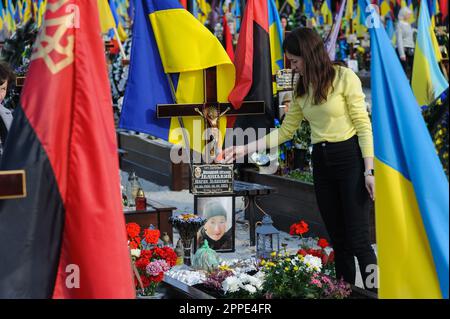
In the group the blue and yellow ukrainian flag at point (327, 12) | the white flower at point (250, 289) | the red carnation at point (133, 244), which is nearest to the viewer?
the white flower at point (250, 289)

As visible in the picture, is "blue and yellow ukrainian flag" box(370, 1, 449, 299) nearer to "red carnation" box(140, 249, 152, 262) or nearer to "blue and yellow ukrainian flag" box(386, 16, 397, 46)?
"red carnation" box(140, 249, 152, 262)

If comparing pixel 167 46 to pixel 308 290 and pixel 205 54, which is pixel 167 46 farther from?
pixel 308 290

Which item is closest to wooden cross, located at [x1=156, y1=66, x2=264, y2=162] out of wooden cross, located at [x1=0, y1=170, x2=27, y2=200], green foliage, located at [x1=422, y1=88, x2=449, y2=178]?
green foliage, located at [x1=422, y1=88, x2=449, y2=178]

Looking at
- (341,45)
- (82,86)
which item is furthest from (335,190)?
(341,45)

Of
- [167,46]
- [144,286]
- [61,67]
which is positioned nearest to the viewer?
[61,67]

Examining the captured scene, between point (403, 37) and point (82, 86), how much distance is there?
51.5 ft

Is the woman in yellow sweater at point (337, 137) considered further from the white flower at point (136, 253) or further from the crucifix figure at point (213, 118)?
the crucifix figure at point (213, 118)

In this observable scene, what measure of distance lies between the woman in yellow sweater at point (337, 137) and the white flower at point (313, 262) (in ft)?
1.37

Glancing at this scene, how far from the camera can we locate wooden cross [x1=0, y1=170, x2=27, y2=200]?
319 cm

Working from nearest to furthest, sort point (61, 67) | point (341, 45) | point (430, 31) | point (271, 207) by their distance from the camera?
point (61, 67) < point (271, 207) < point (430, 31) < point (341, 45)

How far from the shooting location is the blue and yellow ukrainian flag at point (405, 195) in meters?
3.29

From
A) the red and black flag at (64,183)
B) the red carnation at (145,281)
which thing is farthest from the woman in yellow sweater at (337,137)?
the red and black flag at (64,183)

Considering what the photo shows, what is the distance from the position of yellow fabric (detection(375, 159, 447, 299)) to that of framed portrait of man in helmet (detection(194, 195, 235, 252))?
Result: 4.28 m

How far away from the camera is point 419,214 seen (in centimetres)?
340
